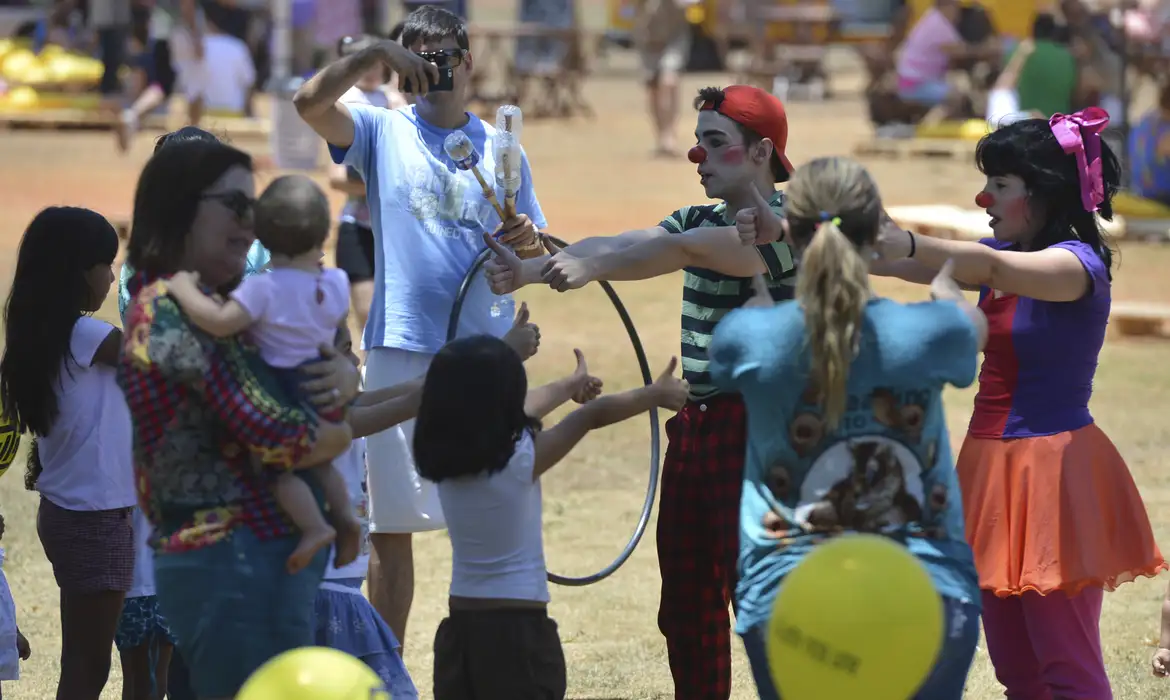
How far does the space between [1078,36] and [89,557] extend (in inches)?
625

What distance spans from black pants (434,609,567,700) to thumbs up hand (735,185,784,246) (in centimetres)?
108

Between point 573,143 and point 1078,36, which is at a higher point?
point 1078,36

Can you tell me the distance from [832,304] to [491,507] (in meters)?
0.92

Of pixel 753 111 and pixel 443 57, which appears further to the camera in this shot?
pixel 443 57

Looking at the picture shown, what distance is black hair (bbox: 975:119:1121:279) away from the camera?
4.35 m

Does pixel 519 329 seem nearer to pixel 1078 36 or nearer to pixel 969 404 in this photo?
pixel 969 404

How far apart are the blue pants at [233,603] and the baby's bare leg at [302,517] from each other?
4 cm

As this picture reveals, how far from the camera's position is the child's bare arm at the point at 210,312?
340 centimetres

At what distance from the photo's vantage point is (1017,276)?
4.11 meters

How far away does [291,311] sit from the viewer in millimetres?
3467

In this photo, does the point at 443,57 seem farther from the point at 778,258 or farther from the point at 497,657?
the point at 497,657

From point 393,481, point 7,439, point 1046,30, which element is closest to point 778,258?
point 393,481

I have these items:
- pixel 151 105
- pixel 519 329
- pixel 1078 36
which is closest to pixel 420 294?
Answer: pixel 519 329

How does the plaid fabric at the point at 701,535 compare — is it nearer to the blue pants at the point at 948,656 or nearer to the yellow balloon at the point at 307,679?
the blue pants at the point at 948,656
